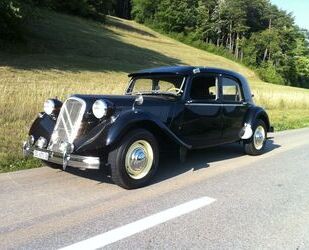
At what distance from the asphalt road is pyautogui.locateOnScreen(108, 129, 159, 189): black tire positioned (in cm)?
14

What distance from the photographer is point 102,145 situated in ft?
21.4

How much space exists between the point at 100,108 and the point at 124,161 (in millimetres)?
800

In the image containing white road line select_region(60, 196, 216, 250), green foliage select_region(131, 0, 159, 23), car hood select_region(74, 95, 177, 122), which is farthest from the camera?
green foliage select_region(131, 0, 159, 23)

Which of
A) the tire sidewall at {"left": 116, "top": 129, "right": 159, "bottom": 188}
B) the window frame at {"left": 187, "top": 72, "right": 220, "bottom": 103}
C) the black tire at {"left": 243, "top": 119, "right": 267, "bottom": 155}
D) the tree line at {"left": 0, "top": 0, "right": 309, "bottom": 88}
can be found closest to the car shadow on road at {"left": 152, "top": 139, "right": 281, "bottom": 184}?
the black tire at {"left": 243, "top": 119, "right": 267, "bottom": 155}

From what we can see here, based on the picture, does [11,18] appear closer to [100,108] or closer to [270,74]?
[100,108]

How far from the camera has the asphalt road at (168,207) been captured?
16.1 feet

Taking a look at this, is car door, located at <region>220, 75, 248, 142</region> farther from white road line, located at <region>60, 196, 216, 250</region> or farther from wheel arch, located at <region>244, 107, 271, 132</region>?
white road line, located at <region>60, 196, 216, 250</region>

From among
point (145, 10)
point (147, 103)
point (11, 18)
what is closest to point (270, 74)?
point (145, 10)

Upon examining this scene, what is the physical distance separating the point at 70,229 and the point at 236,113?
5054mm

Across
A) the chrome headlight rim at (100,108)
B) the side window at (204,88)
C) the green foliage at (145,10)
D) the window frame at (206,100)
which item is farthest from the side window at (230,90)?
the green foliage at (145,10)

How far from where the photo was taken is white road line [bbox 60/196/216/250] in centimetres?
471

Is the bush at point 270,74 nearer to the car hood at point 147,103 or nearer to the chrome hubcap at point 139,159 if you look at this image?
the car hood at point 147,103

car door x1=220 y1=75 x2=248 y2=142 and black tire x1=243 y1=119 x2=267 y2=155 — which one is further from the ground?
car door x1=220 y1=75 x2=248 y2=142

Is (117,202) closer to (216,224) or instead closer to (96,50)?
(216,224)
